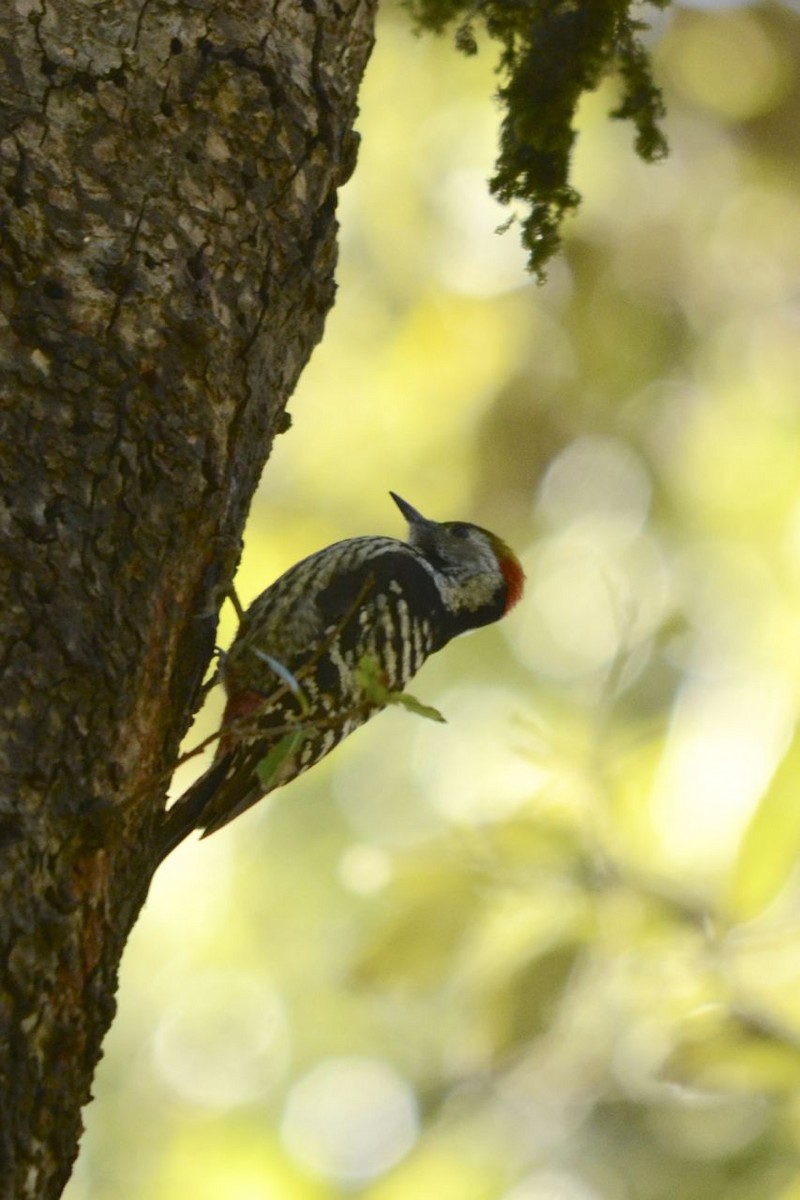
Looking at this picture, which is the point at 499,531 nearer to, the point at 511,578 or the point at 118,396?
the point at 511,578

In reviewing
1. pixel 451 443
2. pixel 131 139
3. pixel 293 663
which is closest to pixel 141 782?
pixel 131 139

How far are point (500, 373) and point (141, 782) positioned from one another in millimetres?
5528

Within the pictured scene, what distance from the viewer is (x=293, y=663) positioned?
13.8 ft

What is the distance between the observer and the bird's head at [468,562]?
203 inches

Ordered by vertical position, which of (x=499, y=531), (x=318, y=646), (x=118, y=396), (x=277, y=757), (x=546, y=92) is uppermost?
(x=499, y=531)

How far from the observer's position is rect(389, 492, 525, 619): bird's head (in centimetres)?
517

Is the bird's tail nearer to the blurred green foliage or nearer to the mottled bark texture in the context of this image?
the mottled bark texture

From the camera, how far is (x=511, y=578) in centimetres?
535

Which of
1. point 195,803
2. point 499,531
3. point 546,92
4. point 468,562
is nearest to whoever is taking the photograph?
point 546,92

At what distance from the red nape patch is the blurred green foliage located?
3.12 feet

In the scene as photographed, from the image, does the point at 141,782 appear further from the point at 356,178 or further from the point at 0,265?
the point at 356,178

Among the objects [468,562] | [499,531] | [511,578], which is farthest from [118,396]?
[499,531]

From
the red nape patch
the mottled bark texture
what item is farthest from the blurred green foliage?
the mottled bark texture

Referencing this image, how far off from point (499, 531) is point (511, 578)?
7.27 ft
